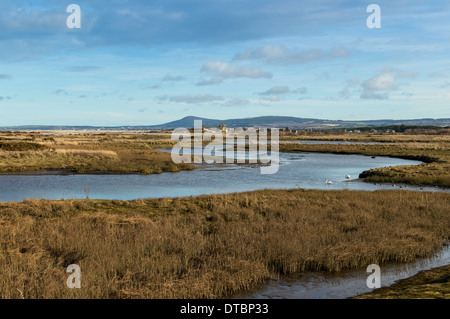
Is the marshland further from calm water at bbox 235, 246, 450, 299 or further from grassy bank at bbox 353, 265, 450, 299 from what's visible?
grassy bank at bbox 353, 265, 450, 299

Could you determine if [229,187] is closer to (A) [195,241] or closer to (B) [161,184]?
(B) [161,184]

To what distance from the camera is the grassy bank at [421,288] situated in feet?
29.3

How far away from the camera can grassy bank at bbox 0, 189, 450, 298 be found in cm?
989

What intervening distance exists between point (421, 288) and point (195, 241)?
677 centimetres

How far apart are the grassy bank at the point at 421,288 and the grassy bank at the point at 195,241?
1583 mm

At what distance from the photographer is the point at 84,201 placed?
65.2ft

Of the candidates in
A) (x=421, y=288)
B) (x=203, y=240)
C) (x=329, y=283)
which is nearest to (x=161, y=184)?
(x=203, y=240)

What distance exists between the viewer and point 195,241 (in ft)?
43.5

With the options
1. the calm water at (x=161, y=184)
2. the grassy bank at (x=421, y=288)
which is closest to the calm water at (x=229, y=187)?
the calm water at (x=161, y=184)

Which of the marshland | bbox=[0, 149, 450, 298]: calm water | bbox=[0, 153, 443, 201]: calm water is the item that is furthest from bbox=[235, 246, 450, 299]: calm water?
bbox=[0, 153, 443, 201]: calm water

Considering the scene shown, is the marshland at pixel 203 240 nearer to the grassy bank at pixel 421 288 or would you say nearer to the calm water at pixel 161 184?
the grassy bank at pixel 421 288

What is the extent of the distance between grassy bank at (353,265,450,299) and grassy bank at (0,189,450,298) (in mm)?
1583

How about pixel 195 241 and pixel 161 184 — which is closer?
pixel 195 241
